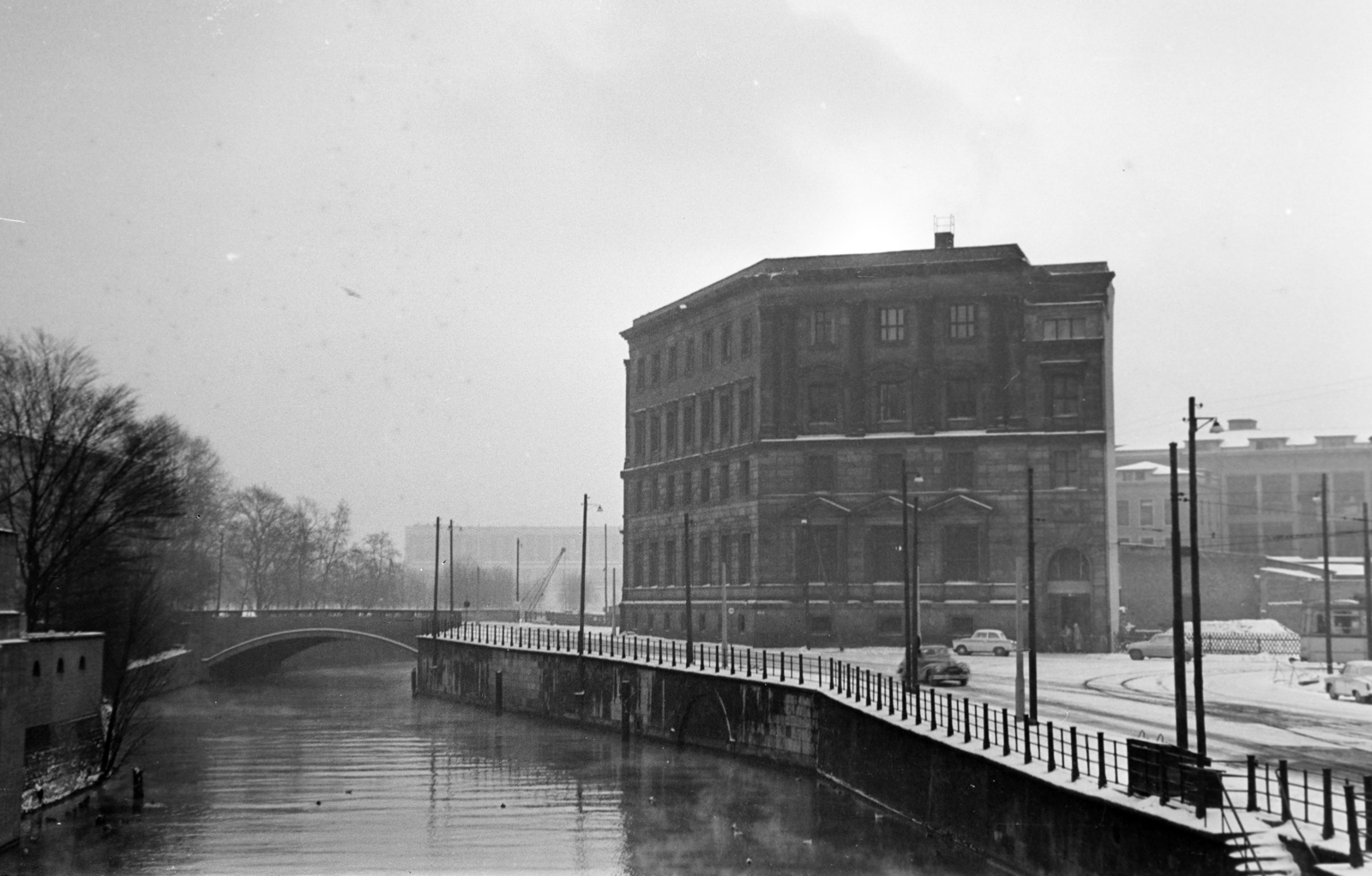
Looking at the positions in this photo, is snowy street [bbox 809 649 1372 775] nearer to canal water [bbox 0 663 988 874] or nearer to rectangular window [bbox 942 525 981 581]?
canal water [bbox 0 663 988 874]

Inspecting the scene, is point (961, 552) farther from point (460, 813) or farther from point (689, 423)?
point (460, 813)

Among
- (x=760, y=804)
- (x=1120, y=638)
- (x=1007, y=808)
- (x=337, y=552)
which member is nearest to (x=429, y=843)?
(x=760, y=804)

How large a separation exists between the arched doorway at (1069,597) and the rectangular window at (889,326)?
1434 cm

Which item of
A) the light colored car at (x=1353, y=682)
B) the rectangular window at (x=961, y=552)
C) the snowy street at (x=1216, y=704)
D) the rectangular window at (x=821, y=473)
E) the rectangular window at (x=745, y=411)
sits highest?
the rectangular window at (x=745, y=411)

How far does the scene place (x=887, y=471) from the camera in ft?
256

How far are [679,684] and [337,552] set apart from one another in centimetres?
9711

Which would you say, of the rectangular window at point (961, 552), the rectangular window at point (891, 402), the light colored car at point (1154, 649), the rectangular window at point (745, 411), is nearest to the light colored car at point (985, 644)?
the light colored car at point (1154, 649)

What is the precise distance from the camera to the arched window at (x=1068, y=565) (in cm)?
7488

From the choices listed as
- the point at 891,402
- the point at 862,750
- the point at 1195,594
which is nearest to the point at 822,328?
the point at 891,402

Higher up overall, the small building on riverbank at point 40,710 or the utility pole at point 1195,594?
the utility pole at point 1195,594

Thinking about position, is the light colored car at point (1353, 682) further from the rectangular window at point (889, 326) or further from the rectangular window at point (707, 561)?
the rectangular window at point (707, 561)

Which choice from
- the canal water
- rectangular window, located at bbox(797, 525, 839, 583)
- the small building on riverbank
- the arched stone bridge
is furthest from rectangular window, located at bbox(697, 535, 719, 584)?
the small building on riverbank

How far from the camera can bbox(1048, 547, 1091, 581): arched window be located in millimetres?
74875

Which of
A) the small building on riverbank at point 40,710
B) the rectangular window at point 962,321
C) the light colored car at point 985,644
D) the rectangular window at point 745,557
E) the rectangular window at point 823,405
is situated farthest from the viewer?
the rectangular window at point 745,557
